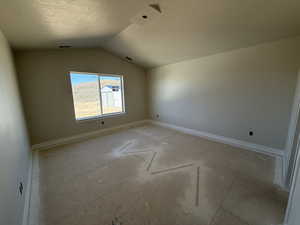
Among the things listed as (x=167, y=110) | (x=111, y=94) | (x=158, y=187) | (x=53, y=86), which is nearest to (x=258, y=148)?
(x=158, y=187)

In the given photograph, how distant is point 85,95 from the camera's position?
394 cm

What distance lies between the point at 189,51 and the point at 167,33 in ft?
2.85

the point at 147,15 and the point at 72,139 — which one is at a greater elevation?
the point at 147,15

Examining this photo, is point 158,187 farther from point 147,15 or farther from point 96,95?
point 96,95

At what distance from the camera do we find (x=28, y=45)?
103 inches

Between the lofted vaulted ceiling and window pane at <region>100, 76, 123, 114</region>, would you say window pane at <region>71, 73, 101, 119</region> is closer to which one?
window pane at <region>100, 76, 123, 114</region>

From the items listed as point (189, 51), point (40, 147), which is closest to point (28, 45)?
point (40, 147)

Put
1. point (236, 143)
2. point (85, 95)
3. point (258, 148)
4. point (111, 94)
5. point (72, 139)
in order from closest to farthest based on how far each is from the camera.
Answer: point (258, 148)
point (236, 143)
point (72, 139)
point (85, 95)
point (111, 94)

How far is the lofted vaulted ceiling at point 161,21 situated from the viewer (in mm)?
1668

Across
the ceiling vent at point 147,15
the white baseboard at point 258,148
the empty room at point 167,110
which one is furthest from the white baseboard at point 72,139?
the ceiling vent at point 147,15

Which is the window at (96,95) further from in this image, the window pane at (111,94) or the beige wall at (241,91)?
the beige wall at (241,91)

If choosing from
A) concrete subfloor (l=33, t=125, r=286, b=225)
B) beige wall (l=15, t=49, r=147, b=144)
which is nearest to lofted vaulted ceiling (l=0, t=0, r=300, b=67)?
beige wall (l=15, t=49, r=147, b=144)

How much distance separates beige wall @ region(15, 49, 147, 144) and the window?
18 cm

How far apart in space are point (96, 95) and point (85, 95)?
346 millimetres
